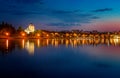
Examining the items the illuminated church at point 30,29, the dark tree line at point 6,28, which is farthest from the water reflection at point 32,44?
the illuminated church at point 30,29

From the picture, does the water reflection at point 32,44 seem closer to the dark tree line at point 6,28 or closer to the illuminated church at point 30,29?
the dark tree line at point 6,28

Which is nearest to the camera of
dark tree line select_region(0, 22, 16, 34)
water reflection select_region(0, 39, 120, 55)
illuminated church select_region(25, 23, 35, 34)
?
water reflection select_region(0, 39, 120, 55)

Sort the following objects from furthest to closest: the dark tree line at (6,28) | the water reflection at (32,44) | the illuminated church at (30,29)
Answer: the illuminated church at (30,29), the dark tree line at (6,28), the water reflection at (32,44)

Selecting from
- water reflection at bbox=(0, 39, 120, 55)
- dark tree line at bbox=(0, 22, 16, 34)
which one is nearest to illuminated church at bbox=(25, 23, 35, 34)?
dark tree line at bbox=(0, 22, 16, 34)

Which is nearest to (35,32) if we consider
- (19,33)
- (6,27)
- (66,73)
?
(19,33)

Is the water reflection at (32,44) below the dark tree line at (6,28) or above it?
below

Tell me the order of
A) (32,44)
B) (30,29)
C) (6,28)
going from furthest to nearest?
(30,29) → (6,28) → (32,44)

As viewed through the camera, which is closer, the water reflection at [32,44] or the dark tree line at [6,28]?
the water reflection at [32,44]

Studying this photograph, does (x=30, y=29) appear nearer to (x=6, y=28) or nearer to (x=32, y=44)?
(x=6, y=28)

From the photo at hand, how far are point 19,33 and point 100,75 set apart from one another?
373 feet

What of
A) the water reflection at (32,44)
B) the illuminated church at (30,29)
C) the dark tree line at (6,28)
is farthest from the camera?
the illuminated church at (30,29)

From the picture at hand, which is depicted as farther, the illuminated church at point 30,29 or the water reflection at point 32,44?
the illuminated church at point 30,29

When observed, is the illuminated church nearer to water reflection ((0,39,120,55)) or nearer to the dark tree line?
the dark tree line

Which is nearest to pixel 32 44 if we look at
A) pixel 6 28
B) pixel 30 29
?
pixel 6 28
